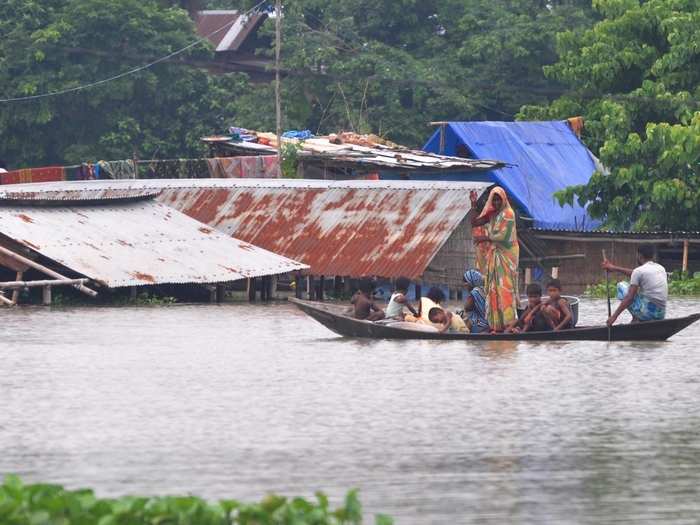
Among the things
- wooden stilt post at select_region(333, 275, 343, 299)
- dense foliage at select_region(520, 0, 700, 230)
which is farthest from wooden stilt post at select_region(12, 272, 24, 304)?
dense foliage at select_region(520, 0, 700, 230)

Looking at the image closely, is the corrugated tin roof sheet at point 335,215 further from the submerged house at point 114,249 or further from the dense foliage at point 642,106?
the dense foliage at point 642,106

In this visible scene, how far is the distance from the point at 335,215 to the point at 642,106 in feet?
22.1

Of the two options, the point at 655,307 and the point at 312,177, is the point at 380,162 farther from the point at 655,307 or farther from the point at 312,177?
the point at 655,307

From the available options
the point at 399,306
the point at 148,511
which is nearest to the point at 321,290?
the point at 399,306

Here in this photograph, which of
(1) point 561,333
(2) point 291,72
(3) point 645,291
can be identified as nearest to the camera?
(1) point 561,333

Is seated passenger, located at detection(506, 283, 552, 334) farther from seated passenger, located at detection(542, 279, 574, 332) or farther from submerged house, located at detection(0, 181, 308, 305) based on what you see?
submerged house, located at detection(0, 181, 308, 305)

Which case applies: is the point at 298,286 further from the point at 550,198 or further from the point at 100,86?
the point at 100,86

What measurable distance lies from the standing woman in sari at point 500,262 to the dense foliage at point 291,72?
22054 mm

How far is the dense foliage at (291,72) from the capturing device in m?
41.0

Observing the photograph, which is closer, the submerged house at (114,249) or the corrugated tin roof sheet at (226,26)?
the submerged house at (114,249)

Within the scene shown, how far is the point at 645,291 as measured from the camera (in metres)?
18.2

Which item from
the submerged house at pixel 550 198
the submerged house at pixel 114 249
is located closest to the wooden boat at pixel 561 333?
the submerged house at pixel 114 249

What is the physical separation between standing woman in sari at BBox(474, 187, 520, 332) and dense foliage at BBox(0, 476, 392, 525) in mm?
10785

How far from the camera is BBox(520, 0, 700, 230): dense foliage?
Answer: 30141 millimetres
